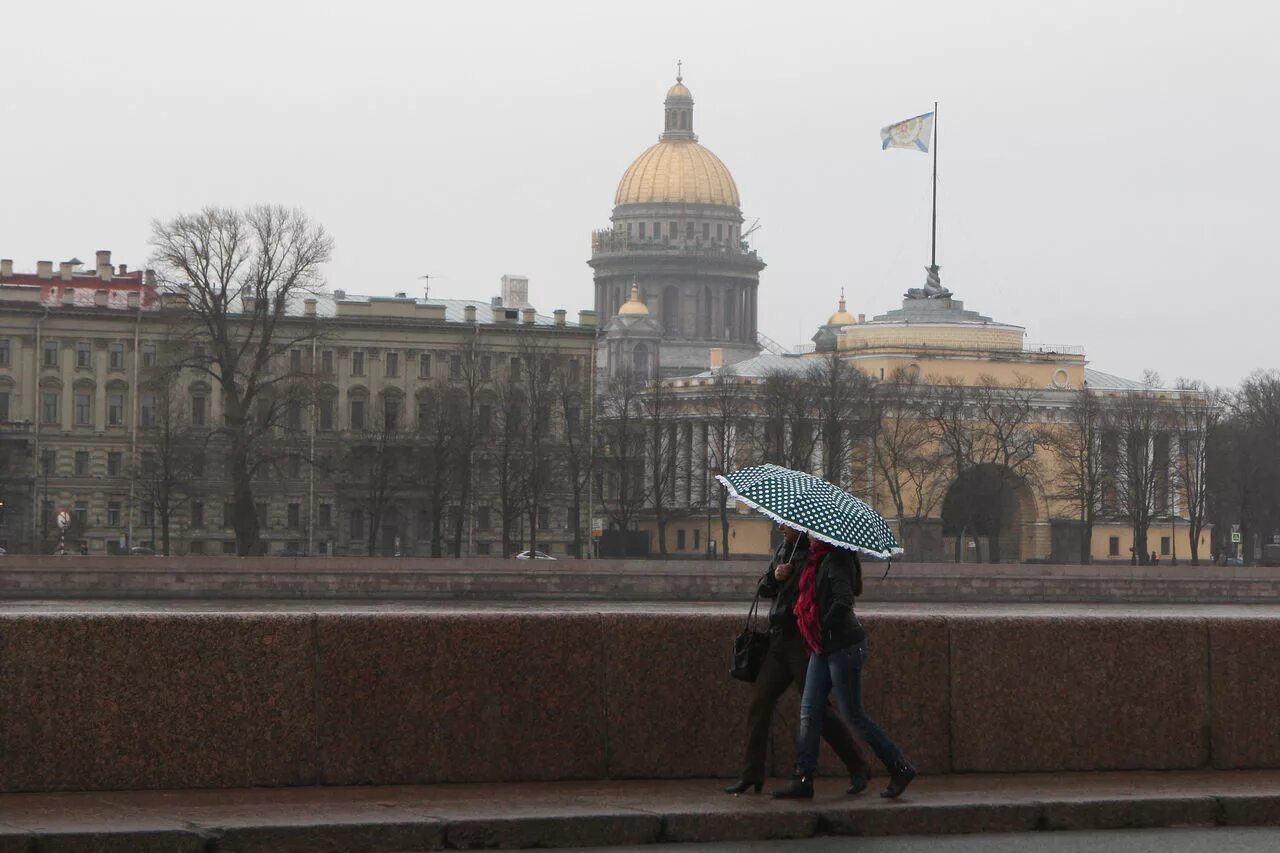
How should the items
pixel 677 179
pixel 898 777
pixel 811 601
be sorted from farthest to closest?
pixel 677 179 < pixel 898 777 < pixel 811 601

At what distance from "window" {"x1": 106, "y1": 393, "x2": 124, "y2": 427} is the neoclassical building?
191 feet

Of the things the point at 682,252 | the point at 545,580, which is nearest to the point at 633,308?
the point at 682,252

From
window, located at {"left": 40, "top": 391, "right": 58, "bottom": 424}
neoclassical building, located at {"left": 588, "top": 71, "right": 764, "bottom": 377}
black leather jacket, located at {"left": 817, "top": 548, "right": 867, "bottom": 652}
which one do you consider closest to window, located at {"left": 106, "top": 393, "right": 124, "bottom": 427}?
window, located at {"left": 40, "top": 391, "right": 58, "bottom": 424}

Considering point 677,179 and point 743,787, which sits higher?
point 677,179

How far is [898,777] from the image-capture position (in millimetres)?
11633

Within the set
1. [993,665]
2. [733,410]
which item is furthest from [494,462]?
[993,665]

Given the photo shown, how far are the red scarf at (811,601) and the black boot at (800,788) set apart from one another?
57 centimetres

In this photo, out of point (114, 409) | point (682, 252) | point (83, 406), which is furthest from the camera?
point (682, 252)

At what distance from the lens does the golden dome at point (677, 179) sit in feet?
469

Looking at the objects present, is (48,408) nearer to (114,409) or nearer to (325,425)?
(114,409)

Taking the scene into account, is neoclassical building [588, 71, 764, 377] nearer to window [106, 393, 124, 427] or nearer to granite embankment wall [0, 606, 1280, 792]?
window [106, 393, 124, 427]

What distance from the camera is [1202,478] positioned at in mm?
78812

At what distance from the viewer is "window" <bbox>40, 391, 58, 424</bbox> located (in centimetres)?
8269

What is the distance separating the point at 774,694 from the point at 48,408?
74.0 meters
